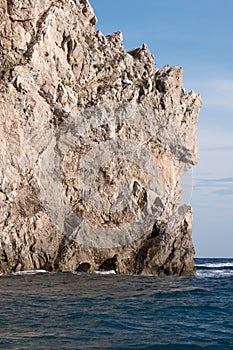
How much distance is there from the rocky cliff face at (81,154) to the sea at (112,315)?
998 centimetres

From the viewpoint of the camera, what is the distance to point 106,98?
5025 cm

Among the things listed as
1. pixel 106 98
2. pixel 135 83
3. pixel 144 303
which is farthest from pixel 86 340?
pixel 135 83

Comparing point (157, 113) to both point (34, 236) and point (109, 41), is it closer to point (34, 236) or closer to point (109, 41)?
point (109, 41)

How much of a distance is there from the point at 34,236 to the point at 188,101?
25.4 metres

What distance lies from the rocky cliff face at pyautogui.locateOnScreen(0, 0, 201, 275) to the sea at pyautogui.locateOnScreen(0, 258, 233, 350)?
9977mm

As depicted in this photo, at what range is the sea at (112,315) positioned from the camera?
17.5 m

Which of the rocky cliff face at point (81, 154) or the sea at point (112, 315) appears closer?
the sea at point (112, 315)

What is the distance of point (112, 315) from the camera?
73.3 feet

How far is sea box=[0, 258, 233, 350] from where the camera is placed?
57.4 ft

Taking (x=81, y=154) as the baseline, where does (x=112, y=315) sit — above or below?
below

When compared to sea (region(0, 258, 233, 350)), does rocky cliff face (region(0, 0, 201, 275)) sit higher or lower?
higher

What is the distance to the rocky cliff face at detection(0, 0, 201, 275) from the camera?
43531mm

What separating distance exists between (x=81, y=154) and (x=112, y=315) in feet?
91.1

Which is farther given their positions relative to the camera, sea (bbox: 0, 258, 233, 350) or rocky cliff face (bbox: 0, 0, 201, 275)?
rocky cliff face (bbox: 0, 0, 201, 275)
